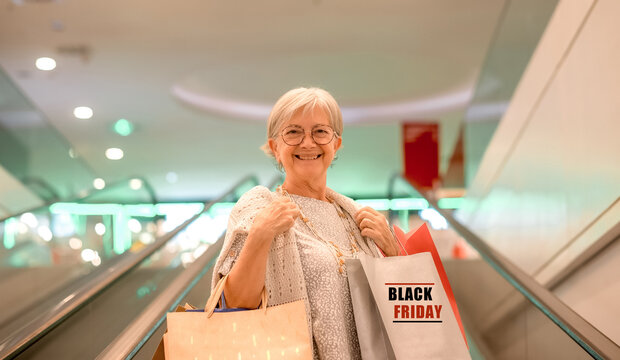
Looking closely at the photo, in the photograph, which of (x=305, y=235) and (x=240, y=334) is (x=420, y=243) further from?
(x=240, y=334)

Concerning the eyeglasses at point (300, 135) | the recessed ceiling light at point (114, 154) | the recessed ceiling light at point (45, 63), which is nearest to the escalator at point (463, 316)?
the eyeglasses at point (300, 135)

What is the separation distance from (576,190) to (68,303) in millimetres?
3470

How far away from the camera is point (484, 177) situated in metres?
7.11

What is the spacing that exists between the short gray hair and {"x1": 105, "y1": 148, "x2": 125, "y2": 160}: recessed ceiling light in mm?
14599

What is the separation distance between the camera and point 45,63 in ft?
35.4

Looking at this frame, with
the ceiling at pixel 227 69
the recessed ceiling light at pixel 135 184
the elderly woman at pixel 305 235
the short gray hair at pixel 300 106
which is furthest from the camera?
the recessed ceiling light at pixel 135 184

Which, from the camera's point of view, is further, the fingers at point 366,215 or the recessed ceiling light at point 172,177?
the recessed ceiling light at point 172,177

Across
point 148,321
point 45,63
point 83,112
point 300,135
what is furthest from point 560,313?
point 83,112

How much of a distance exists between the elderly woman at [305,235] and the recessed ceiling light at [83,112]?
39.1ft

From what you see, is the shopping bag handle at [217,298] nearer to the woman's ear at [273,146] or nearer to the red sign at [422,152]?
the woman's ear at [273,146]

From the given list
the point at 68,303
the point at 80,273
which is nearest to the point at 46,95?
the point at 80,273

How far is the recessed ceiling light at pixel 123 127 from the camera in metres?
14.0

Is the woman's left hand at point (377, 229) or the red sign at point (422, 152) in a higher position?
the red sign at point (422, 152)

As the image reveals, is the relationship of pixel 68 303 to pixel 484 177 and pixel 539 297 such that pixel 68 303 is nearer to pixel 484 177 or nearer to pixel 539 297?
pixel 539 297
